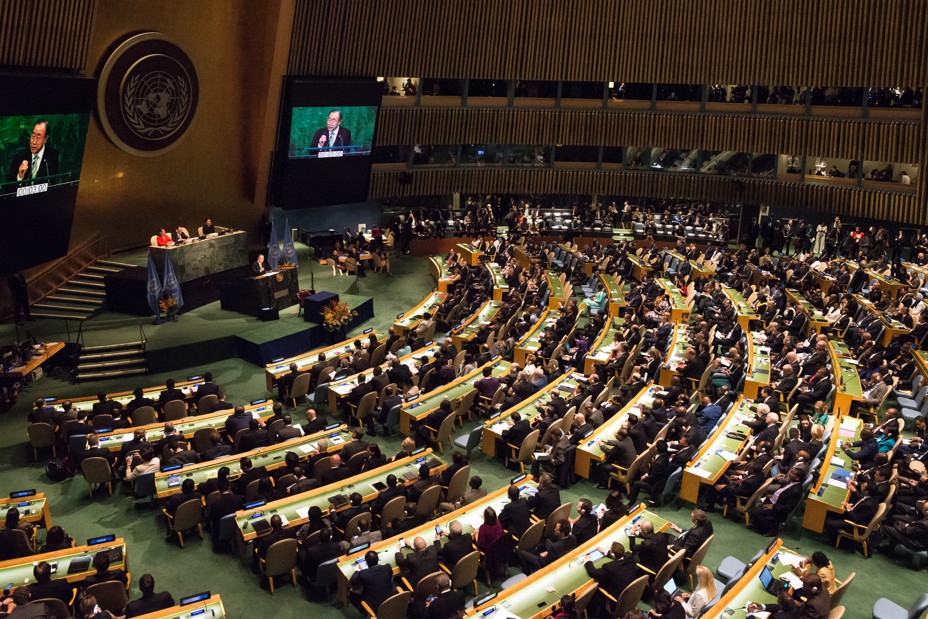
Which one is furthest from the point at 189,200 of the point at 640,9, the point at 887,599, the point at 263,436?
the point at 887,599

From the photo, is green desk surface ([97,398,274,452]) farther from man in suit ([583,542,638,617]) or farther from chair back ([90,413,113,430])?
man in suit ([583,542,638,617])

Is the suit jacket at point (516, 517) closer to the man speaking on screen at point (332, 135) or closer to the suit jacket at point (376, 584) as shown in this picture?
the suit jacket at point (376, 584)

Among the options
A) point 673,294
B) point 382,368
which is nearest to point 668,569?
point 382,368

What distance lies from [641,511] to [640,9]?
2141 centimetres

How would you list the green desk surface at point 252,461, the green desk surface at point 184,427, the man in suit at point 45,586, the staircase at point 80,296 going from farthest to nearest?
the staircase at point 80,296
the green desk surface at point 184,427
the green desk surface at point 252,461
the man in suit at point 45,586

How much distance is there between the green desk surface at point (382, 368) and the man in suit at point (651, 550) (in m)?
6.86

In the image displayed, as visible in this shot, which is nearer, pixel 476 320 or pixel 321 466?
pixel 321 466

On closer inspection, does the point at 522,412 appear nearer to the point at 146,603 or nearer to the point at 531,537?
the point at 531,537

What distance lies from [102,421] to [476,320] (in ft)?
29.6

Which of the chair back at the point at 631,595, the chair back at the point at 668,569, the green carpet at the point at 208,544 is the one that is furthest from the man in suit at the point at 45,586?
the chair back at the point at 668,569

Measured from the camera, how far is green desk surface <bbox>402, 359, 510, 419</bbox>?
13.6 m

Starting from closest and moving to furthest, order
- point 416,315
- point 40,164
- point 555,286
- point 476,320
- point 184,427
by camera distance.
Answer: point 184,427, point 40,164, point 476,320, point 416,315, point 555,286

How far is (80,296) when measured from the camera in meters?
19.5

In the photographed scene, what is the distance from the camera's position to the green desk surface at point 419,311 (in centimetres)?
1894
